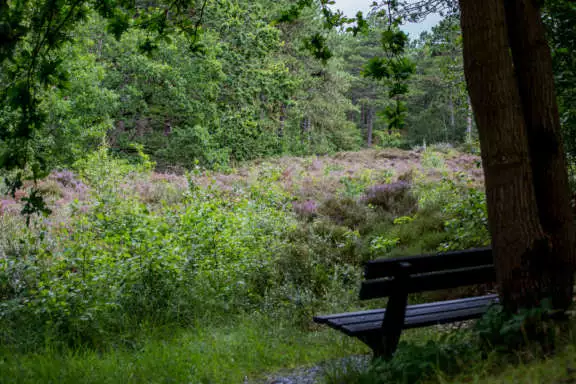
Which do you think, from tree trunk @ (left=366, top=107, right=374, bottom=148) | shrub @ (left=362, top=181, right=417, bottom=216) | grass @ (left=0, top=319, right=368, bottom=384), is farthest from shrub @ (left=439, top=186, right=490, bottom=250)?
tree trunk @ (left=366, top=107, right=374, bottom=148)

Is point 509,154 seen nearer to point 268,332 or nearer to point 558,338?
point 558,338

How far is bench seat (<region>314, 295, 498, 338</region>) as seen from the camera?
3.46 meters

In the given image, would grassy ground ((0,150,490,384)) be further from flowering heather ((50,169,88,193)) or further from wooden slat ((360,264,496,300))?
flowering heather ((50,169,88,193))

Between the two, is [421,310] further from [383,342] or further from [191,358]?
[191,358]

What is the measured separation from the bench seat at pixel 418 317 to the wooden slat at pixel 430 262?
31cm

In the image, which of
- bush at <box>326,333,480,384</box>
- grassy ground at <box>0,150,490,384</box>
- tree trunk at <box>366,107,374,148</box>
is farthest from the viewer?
tree trunk at <box>366,107,374,148</box>

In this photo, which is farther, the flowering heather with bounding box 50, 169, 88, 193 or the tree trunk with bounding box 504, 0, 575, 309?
the flowering heather with bounding box 50, 169, 88, 193

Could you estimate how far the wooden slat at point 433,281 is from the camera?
10.7 ft

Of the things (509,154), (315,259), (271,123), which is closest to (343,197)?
(315,259)

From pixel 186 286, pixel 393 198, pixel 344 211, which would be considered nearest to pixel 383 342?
pixel 186 286

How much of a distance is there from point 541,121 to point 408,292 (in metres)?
1.55

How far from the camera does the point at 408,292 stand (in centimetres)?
338

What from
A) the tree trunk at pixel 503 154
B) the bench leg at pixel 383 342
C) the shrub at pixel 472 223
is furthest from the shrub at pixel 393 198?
the bench leg at pixel 383 342

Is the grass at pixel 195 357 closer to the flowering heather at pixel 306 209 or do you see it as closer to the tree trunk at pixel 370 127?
the flowering heather at pixel 306 209
